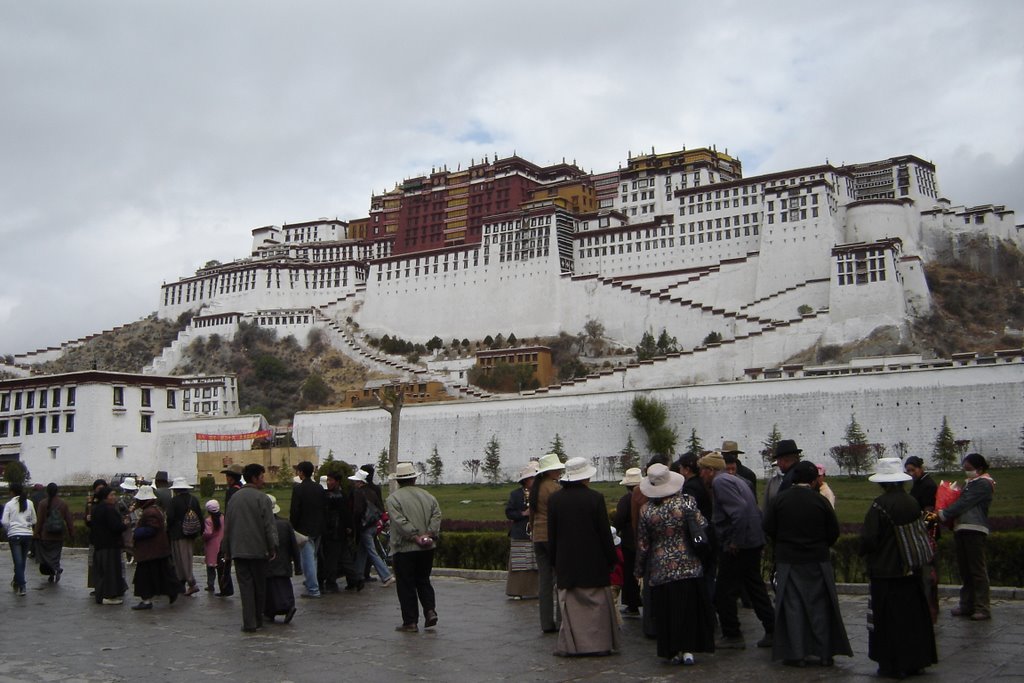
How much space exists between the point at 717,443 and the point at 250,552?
89.3ft

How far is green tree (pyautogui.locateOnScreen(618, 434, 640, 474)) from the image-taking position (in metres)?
35.5

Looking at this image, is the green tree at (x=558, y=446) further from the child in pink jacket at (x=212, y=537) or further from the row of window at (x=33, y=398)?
the child in pink jacket at (x=212, y=537)

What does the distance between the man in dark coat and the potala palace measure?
26.2 metres

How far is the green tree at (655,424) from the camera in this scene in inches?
1404

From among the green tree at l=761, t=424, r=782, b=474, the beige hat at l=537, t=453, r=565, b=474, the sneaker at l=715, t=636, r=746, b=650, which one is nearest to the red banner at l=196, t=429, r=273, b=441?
the green tree at l=761, t=424, r=782, b=474

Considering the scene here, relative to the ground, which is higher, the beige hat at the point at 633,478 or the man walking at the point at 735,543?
the beige hat at the point at 633,478

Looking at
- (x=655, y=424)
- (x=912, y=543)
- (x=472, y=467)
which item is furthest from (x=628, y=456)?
(x=912, y=543)

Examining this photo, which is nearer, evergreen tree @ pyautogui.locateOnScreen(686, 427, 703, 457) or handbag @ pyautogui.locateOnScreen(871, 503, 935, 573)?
handbag @ pyautogui.locateOnScreen(871, 503, 935, 573)

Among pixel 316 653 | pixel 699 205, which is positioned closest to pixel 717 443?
pixel 316 653

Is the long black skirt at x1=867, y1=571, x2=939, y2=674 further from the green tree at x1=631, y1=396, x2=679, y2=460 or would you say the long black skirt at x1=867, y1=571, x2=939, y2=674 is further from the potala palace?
the green tree at x1=631, y1=396, x2=679, y2=460

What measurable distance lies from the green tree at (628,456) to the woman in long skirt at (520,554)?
2442cm

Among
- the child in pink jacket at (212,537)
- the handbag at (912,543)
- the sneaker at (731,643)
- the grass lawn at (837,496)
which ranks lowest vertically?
the grass lawn at (837,496)

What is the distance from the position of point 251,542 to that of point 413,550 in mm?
1489

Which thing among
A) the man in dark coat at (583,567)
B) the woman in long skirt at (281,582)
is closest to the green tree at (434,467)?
the woman in long skirt at (281,582)
